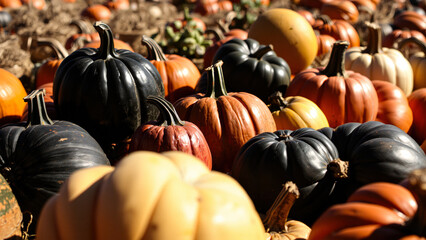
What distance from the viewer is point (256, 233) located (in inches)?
62.6

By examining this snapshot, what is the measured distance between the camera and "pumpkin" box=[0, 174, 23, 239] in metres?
2.19

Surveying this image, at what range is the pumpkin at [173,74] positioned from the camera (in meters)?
4.46

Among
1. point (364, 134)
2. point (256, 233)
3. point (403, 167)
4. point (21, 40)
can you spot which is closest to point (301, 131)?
point (364, 134)

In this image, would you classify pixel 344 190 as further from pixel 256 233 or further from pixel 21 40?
pixel 21 40

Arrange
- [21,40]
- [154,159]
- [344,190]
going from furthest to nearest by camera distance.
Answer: [21,40] → [344,190] → [154,159]

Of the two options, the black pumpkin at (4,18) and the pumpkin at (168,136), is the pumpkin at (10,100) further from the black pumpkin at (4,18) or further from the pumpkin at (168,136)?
the black pumpkin at (4,18)

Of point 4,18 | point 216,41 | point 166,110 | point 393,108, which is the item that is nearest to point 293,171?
point 166,110

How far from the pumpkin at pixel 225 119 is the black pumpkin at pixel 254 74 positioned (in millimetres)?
662

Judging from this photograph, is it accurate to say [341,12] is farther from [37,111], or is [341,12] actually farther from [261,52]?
[37,111]

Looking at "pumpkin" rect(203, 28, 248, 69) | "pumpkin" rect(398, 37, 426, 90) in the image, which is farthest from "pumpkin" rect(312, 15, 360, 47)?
"pumpkin" rect(398, 37, 426, 90)

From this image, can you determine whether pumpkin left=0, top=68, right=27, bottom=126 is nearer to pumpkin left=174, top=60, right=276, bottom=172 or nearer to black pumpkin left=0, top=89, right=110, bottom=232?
black pumpkin left=0, top=89, right=110, bottom=232

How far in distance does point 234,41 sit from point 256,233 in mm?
3312

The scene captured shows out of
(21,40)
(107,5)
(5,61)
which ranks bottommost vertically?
(107,5)

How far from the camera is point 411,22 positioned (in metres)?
8.38
